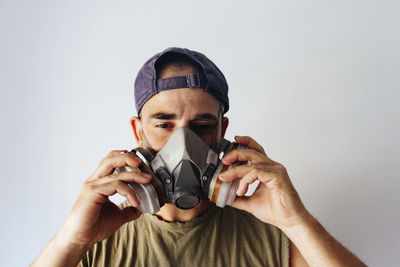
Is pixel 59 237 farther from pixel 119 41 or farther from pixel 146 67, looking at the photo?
pixel 119 41

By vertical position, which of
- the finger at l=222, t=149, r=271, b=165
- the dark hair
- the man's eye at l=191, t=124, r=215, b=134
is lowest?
the finger at l=222, t=149, r=271, b=165

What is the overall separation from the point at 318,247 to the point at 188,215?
589mm

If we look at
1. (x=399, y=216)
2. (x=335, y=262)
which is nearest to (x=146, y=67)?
(x=335, y=262)

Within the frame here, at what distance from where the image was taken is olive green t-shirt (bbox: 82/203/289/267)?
1.36 m

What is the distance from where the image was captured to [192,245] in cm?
138

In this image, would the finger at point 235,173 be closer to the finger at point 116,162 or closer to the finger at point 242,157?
the finger at point 242,157

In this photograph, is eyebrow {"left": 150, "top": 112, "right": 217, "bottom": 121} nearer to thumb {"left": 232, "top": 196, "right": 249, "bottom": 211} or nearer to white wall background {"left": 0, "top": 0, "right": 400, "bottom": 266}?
thumb {"left": 232, "top": 196, "right": 249, "bottom": 211}

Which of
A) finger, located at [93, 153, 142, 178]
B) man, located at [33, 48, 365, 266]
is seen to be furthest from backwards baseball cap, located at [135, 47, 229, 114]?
finger, located at [93, 153, 142, 178]

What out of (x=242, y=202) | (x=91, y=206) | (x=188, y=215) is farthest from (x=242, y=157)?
(x=91, y=206)

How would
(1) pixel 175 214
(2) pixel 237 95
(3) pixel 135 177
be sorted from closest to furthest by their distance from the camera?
(3) pixel 135 177 → (1) pixel 175 214 → (2) pixel 237 95

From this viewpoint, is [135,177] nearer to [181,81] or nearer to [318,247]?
[181,81]

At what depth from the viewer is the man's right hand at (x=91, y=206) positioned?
1127 millimetres

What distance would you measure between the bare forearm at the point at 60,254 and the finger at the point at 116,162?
29cm

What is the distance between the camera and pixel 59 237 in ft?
3.92
